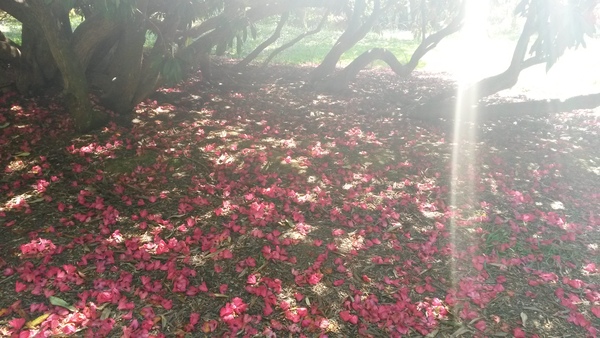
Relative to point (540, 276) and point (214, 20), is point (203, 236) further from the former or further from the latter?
point (214, 20)

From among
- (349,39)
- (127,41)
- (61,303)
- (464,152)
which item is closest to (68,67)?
(127,41)

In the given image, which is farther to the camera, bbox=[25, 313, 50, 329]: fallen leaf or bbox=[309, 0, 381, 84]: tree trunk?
bbox=[309, 0, 381, 84]: tree trunk

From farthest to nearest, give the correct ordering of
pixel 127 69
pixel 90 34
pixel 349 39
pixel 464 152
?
pixel 349 39, pixel 464 152, pixel 90 34, pixel 127 69

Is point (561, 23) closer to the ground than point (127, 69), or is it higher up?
higher up

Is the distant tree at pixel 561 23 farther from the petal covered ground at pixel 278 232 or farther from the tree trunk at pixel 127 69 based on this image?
the tree trunk at pixel 127 69

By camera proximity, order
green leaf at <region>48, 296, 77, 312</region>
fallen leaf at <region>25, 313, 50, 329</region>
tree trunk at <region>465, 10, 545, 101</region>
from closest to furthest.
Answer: fallen leaf at <region>25, 313, 50, 329</region>
green leaf at <region>48, 296, 77, 312</region>
tree trunk at <region>465, 10, 545, 101</region>

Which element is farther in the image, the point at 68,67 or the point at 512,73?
the point at 512,73

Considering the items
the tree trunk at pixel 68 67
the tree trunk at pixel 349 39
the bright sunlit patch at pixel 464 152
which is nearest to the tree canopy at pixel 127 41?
the tree trunk at pixel 68 67

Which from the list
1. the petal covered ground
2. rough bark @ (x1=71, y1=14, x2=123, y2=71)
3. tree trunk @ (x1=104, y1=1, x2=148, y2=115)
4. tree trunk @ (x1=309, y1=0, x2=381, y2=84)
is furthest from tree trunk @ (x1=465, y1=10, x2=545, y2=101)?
rough bark @ (x1=71, y1=14, x2=123, y2=71)

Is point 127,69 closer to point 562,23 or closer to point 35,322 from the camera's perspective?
point 35,322

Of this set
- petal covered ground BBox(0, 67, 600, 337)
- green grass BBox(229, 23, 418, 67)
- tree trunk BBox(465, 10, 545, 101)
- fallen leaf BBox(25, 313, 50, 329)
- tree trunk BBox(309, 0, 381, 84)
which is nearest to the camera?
fallen leaf BBox(25, 313, 50, 329)

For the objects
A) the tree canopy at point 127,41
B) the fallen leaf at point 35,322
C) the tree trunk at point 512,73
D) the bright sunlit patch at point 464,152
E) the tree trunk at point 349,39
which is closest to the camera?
the fallen leaf at point 35,322

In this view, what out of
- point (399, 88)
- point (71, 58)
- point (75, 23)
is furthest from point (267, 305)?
point (75, 23)

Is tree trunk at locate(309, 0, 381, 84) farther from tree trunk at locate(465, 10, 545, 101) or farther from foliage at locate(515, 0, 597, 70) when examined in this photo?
foliage at locate(515, 0, 597, 70)
